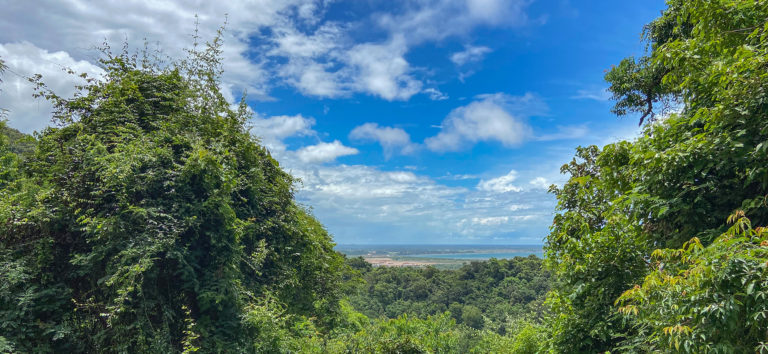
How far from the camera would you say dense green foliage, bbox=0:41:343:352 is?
6.10 meters

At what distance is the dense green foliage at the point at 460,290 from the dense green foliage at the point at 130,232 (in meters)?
28.9

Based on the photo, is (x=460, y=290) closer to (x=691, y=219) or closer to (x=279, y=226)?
(x=279, y=226)

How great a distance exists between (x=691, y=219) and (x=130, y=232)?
331 inches

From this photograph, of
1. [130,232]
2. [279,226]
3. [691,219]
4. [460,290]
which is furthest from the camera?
[460,290]

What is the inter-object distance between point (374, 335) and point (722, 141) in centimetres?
1073

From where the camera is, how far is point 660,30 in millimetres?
8234

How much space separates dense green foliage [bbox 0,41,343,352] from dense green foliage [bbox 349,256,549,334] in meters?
28.9

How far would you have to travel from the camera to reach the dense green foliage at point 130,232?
6098 mm

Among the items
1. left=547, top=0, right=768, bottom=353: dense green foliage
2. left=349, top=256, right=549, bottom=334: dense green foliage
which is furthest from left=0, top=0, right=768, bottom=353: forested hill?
left=349, top=256, right=549, bottom=334: dense green foliage

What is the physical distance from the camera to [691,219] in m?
4.07

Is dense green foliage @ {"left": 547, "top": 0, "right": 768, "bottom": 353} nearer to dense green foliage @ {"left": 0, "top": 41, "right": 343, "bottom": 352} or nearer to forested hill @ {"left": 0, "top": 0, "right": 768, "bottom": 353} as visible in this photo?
forested hill @ {"left": 0, "top": 0, "right": 768, "bottom": 353}

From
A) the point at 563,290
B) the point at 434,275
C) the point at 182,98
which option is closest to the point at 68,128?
the point at 182,98

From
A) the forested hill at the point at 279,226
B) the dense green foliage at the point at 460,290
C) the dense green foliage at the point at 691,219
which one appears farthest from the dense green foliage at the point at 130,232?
the dense green foliage at the point at 460,290

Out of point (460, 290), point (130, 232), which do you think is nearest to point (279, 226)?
point (130, 232)
